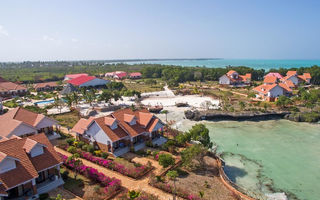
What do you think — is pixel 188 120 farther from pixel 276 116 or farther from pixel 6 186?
pixel 6 186

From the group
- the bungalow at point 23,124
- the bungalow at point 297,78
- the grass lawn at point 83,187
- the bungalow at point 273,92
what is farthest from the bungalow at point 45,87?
the bungalow at point 297,78

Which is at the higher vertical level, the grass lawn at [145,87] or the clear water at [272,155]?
the grass lawn at [145,87]

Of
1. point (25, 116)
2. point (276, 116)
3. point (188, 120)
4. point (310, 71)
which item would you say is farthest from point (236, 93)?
point (25, 116)

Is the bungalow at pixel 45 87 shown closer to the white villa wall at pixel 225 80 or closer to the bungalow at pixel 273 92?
the white villa wall at pixel 225 80

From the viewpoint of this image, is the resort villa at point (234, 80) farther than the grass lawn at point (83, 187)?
Yes

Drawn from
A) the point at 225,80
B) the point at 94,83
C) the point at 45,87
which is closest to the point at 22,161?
the point at 94,83
